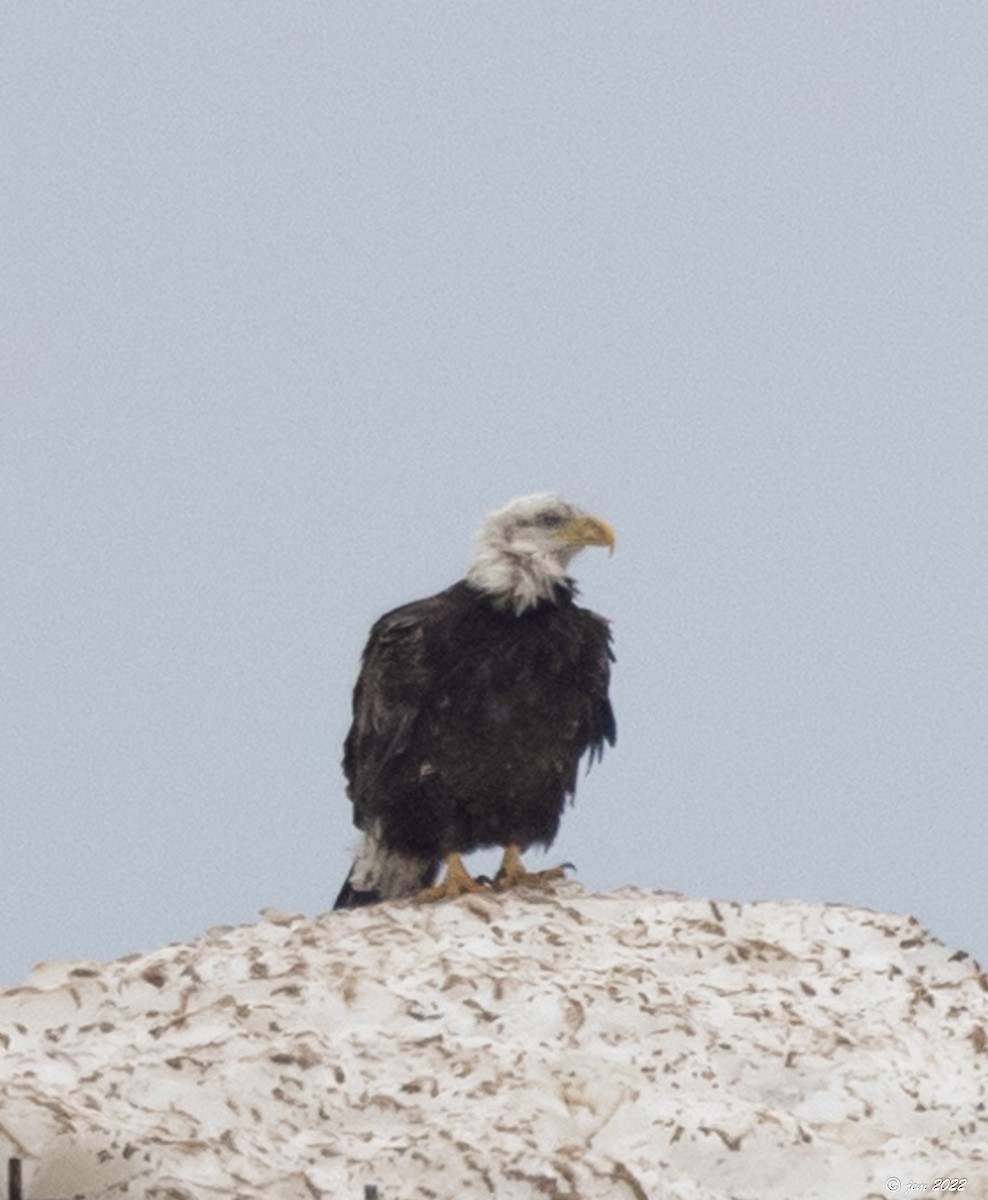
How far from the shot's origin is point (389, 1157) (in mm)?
8719

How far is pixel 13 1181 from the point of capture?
813 cm

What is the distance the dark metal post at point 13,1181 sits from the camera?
26.6 feet

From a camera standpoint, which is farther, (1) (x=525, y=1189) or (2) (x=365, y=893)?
(2) (x=365, y=893)

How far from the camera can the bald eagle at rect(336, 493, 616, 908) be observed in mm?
11742

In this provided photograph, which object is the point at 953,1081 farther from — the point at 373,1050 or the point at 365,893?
the point at 365,893

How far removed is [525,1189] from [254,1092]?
Result: 90 cm

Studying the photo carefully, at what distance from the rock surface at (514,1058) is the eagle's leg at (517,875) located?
2.01 feet

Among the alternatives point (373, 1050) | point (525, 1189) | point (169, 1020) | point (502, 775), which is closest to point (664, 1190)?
point (525, 1189)

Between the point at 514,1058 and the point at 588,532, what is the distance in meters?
3.22

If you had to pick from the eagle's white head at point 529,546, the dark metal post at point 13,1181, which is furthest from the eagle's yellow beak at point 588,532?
the dark metal post at point 13,1181

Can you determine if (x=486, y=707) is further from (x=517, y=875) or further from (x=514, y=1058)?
(x=514, y=1058)

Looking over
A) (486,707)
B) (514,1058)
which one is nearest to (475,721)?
(486,707)

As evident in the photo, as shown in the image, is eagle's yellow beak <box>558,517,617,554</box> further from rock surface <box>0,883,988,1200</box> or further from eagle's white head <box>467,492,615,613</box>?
rock surface <box>0,883,988,1200</box>

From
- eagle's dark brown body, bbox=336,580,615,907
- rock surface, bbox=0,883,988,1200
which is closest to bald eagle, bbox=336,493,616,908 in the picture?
eagle's dark brown body, bbox=336,580,615,907
